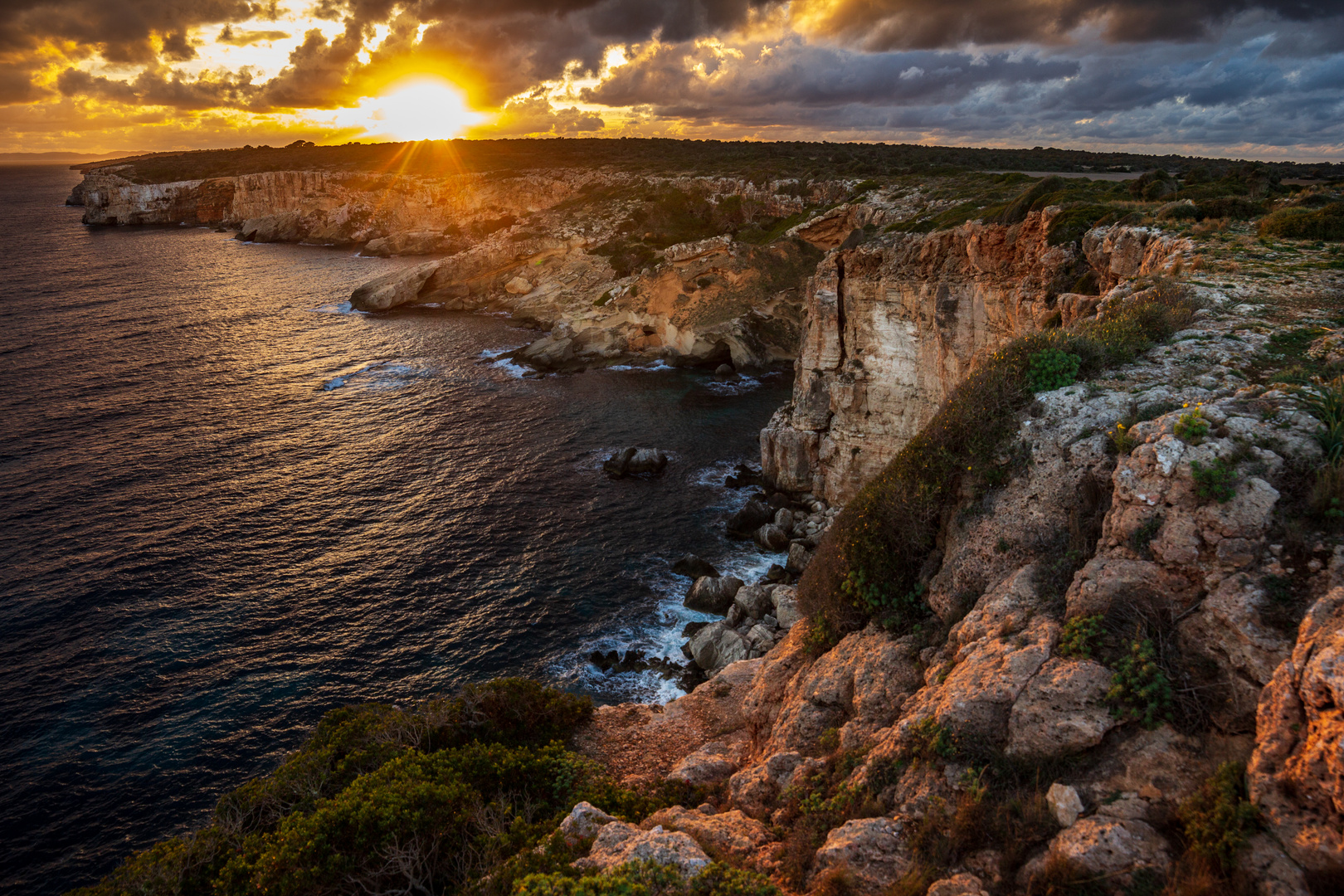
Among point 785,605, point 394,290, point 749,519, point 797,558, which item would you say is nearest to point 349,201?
point 394,290

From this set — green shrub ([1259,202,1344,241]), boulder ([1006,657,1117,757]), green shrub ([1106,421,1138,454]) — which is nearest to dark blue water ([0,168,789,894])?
boulder ([1006,657,1117,757])

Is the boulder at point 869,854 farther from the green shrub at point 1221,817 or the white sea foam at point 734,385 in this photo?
the white sea foam at point 734,385

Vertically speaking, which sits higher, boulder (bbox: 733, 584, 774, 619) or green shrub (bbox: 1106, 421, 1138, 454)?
green shrub (bbox: 1106, 421, 1138, 454)

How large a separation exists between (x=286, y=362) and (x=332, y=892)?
63.0m

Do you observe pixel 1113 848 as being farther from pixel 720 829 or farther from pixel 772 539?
pixel 772 539

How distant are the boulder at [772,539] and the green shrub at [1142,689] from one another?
87.7 ft

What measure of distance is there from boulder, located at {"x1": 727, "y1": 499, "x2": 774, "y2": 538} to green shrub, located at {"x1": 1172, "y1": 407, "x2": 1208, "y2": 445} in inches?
1080

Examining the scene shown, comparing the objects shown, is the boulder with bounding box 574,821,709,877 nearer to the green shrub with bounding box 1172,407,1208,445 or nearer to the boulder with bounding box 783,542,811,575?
the green shrub with bounding box 1172,407,1208,445

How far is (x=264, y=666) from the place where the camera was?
1030 inches

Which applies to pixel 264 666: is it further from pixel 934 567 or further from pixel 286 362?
pixel 286 362

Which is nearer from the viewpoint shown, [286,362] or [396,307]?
[286,362]

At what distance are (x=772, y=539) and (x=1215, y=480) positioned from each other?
26.8 m

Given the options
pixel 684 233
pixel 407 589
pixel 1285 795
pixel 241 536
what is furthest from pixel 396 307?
pixel 1285 795

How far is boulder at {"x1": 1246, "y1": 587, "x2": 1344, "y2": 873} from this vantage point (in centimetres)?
532
